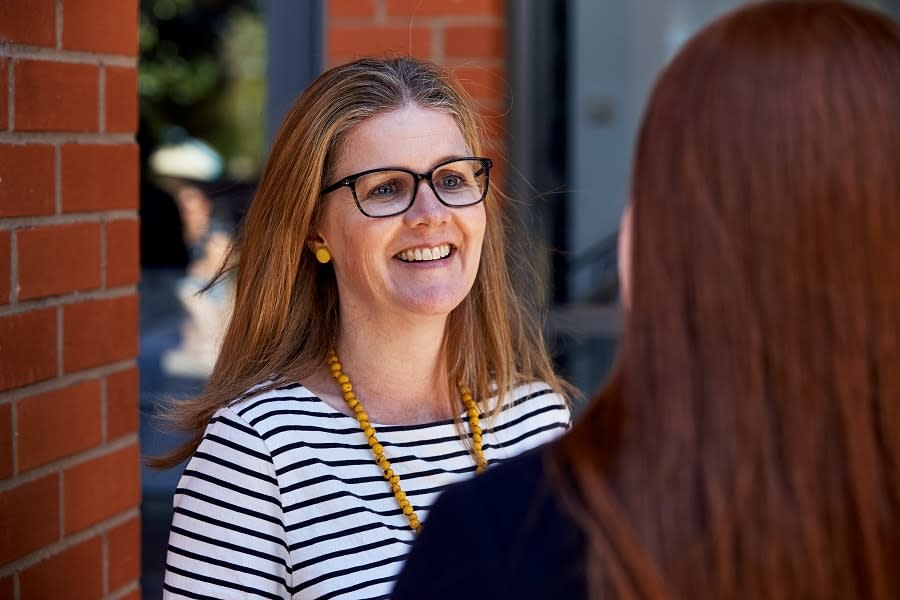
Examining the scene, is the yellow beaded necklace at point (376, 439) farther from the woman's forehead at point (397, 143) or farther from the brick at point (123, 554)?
the brick at point (123, 554)

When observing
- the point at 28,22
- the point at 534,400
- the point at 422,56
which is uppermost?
the point at 422,56

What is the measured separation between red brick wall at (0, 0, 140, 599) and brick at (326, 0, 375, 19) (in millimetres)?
1479

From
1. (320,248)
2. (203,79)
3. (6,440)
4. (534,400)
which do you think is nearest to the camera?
(6,440)

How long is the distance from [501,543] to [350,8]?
2791 mm

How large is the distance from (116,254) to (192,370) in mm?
3048

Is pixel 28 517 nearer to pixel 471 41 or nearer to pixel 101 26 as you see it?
pixel 101 26

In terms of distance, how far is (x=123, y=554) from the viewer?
87.3 inches

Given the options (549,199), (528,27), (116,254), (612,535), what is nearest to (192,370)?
(549,199)

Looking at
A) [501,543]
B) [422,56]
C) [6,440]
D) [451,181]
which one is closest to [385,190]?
[451,181]

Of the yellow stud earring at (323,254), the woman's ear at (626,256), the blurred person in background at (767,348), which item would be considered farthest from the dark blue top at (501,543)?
the yellow stud earring at (323,254)

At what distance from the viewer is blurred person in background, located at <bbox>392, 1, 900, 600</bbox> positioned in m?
1.03

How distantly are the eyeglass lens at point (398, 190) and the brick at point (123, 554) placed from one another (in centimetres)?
73

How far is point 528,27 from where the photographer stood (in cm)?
387

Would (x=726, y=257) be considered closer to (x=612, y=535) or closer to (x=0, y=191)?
(x=612, y=535)
